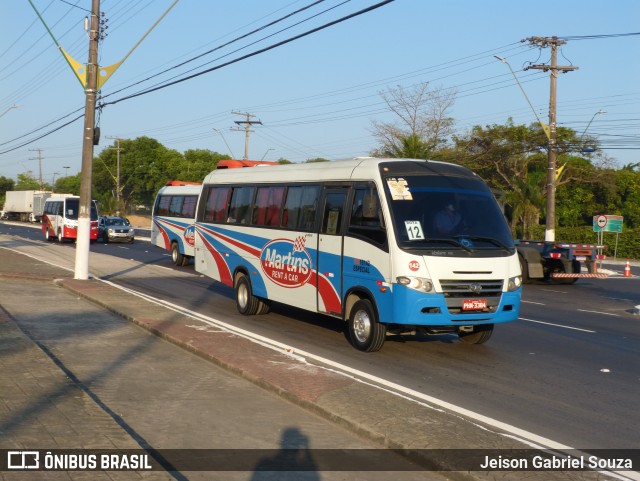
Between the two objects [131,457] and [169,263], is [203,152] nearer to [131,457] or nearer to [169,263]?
[169,263]

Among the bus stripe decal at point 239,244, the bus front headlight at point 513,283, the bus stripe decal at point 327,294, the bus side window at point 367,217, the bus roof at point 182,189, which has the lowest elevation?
the bus stripe decal at point 327,294

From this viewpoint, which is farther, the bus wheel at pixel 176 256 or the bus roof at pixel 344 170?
the bus wheel at pixel 176 256

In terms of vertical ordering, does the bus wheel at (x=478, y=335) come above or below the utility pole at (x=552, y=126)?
below

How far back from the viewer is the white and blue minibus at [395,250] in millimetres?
10891

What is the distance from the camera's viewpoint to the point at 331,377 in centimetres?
940

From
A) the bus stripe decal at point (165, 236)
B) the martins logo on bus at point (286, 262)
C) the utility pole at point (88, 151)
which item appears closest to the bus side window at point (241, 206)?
the martins logo on bus at point (286, 262)

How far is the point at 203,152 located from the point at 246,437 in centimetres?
10014

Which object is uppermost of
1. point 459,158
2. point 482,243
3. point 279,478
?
point 459,158

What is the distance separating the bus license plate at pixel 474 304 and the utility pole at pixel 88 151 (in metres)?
13.3

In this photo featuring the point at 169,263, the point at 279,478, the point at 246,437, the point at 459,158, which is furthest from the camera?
the point at 459,158

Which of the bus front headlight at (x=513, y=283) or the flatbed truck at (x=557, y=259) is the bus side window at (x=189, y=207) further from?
the bus front headlight at (x=513, y=283)

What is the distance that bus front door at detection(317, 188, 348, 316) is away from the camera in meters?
12.3

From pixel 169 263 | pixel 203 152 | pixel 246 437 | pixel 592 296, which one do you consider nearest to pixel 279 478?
pixel 246 437

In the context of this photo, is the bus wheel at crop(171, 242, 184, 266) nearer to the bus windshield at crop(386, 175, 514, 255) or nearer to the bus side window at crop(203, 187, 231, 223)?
the bus side window at crop(203, 187, 231, 223)
